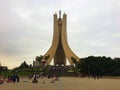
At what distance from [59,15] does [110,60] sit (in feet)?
85.3

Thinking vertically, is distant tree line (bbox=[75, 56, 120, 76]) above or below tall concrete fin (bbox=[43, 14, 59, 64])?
below

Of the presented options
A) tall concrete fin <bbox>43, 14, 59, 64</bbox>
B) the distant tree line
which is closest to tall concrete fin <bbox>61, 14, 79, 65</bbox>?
tall concrete fin <bbox>43, 14, 59, 64</bbox>

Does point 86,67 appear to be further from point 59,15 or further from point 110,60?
point 59,15

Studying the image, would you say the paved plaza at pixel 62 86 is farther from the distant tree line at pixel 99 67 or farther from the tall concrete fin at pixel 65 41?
the tall concrete fin at pixel 65 41

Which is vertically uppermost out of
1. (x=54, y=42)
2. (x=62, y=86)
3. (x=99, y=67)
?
(x=54, y=42)

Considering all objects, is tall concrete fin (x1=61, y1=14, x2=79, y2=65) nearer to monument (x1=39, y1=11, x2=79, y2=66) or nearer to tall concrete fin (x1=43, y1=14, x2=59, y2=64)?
monument (x1=39, y1=11, x2=79, y2=66)

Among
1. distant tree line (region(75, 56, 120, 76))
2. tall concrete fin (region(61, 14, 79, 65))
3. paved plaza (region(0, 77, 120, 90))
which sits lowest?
paved plaza (region(0, 77, 120, 90))

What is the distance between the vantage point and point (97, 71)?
57938mm

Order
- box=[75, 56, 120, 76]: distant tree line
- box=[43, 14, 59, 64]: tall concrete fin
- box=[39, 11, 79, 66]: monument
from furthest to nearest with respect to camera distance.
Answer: box=[43, 14, 59, 64]: tall concrete fin, box=[39, 11, 79, 66]: monument, box=[75, 56, 120, 76]: distant tree line

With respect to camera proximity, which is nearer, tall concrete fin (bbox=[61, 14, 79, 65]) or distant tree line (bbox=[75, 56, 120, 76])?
distant tree line (bbox=[75, 56, 120, 76])

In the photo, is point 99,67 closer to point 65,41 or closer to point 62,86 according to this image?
point 65,41

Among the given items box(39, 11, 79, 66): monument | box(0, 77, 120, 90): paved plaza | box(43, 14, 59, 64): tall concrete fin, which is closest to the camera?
box(0, 77, 120, 90): paved plaza

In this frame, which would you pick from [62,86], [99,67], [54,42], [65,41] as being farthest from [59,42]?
[62,86]

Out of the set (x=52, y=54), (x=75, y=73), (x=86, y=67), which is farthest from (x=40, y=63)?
(x=86, y=67)
